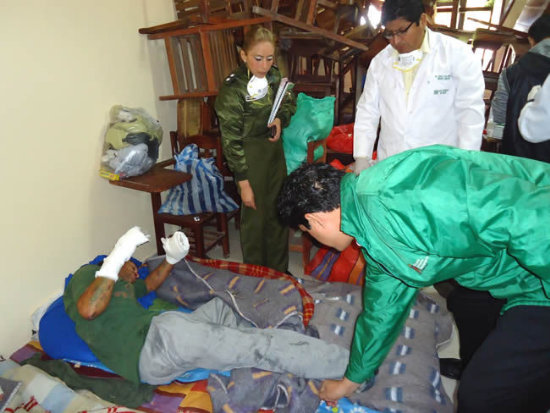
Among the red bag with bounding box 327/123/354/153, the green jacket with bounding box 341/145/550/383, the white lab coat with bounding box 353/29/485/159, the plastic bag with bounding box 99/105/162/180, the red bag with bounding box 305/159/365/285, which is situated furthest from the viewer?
the red bag with bounding box 327/123/354/153

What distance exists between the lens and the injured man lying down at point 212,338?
1359 mm

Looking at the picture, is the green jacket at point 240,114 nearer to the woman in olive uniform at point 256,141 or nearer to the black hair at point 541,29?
the woman in olive uniform at point 256,141

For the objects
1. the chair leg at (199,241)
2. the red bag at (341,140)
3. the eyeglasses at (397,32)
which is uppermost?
the eyeglasses at (397,32)

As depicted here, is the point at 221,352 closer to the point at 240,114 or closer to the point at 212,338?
the point at 212,338

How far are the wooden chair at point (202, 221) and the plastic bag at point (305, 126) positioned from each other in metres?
0.46

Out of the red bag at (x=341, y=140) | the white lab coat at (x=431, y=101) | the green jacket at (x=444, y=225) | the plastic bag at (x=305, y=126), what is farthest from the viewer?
the red bag at (x=341, y=140)

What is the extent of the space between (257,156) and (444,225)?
1.34m

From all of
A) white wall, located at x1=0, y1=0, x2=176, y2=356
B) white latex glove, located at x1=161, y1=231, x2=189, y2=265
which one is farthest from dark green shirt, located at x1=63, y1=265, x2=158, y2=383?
white wall, located at x1=0, y1=0, x2=176, y2=356

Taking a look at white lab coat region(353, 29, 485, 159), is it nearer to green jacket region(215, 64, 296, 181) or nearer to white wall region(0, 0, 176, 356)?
green jacket region(215, 64, 296, 181)

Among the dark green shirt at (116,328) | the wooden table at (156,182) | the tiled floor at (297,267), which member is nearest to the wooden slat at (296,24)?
the wooden table at (156,182)

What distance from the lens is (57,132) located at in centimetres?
190

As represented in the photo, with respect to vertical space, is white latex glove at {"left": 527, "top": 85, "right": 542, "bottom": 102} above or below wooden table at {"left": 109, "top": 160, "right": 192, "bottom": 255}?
above

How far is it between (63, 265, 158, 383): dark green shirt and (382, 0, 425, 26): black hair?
155cm

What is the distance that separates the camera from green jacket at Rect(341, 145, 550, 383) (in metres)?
0.79
